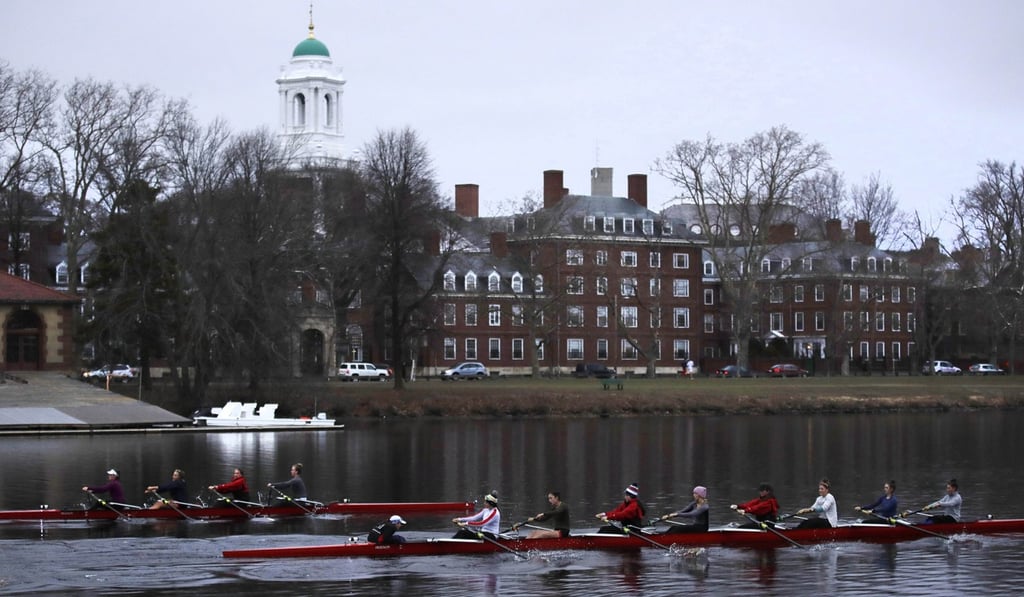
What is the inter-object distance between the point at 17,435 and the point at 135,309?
406 inches

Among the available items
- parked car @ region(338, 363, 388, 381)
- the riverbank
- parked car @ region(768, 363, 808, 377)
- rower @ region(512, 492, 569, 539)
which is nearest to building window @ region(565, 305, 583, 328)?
the riverbank

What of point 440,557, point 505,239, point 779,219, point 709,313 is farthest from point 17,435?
point 779,219

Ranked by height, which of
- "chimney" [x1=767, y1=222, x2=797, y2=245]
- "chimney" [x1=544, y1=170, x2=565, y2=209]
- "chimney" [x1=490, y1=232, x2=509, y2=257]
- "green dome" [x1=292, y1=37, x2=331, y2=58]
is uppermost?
"green dome" [x1=292, y1=37, x2=331, y2=58]

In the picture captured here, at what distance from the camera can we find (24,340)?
3041 inches

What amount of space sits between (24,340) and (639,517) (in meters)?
53.6

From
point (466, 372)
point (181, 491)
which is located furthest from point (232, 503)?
point (466, 372)

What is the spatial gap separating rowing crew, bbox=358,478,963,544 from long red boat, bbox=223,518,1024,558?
0.18 metres

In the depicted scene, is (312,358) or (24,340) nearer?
(24,340)

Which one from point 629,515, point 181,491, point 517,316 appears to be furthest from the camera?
point 517,316

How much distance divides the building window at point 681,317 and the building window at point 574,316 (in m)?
10.2

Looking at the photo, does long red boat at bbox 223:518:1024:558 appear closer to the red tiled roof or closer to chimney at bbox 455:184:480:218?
the red tiled roof

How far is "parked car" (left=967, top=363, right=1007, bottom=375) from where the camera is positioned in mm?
113162

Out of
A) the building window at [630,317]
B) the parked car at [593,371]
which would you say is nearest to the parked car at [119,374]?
the parked car at [593,371]

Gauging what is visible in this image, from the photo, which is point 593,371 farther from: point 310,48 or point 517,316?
point 310,48
